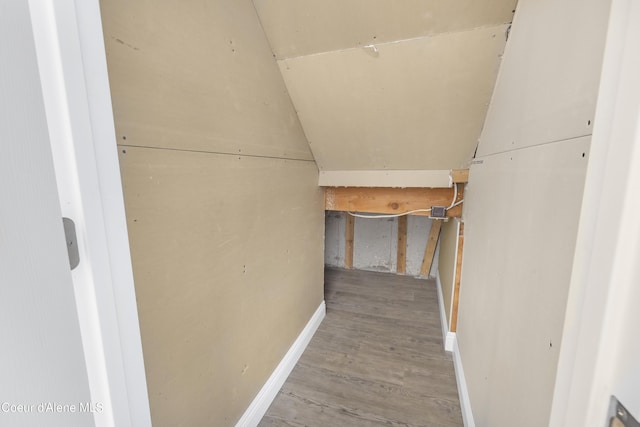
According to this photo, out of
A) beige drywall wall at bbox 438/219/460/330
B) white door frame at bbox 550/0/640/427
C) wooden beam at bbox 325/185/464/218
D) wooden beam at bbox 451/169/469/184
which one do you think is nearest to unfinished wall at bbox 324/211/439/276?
beige drywall wall at bbox 438/219/460/330

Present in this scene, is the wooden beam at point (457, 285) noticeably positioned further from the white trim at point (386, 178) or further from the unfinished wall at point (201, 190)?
the unfinished wall at point (201, 190)

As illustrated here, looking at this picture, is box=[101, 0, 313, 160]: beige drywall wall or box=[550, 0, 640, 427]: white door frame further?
box=[101, 0, 313, 160]: beige drywall wall

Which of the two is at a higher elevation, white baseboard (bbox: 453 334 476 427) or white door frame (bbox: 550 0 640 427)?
white door frame (bbox: 550 0 640 427)

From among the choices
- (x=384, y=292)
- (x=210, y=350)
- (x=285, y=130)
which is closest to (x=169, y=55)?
(x=285, y=130)

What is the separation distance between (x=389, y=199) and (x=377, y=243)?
1600mm

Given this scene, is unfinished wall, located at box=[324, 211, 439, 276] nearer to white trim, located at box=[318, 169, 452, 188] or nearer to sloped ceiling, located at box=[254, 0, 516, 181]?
white trim, located at box=[318, 169, 452, 188]

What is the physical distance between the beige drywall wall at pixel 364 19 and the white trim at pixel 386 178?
93cm

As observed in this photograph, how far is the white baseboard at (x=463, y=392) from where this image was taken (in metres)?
1.36

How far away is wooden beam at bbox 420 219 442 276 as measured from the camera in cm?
337

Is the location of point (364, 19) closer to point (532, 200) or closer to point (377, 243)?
point (532, 200)

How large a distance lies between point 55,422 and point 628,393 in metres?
0.80

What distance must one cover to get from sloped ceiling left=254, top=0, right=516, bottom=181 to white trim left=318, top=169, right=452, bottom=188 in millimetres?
103

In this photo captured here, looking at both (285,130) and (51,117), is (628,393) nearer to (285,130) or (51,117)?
(51,117)

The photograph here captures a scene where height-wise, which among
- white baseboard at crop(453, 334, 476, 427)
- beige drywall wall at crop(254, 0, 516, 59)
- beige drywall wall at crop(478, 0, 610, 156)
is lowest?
white baseboard at crop(453, 334, 476, 427)
